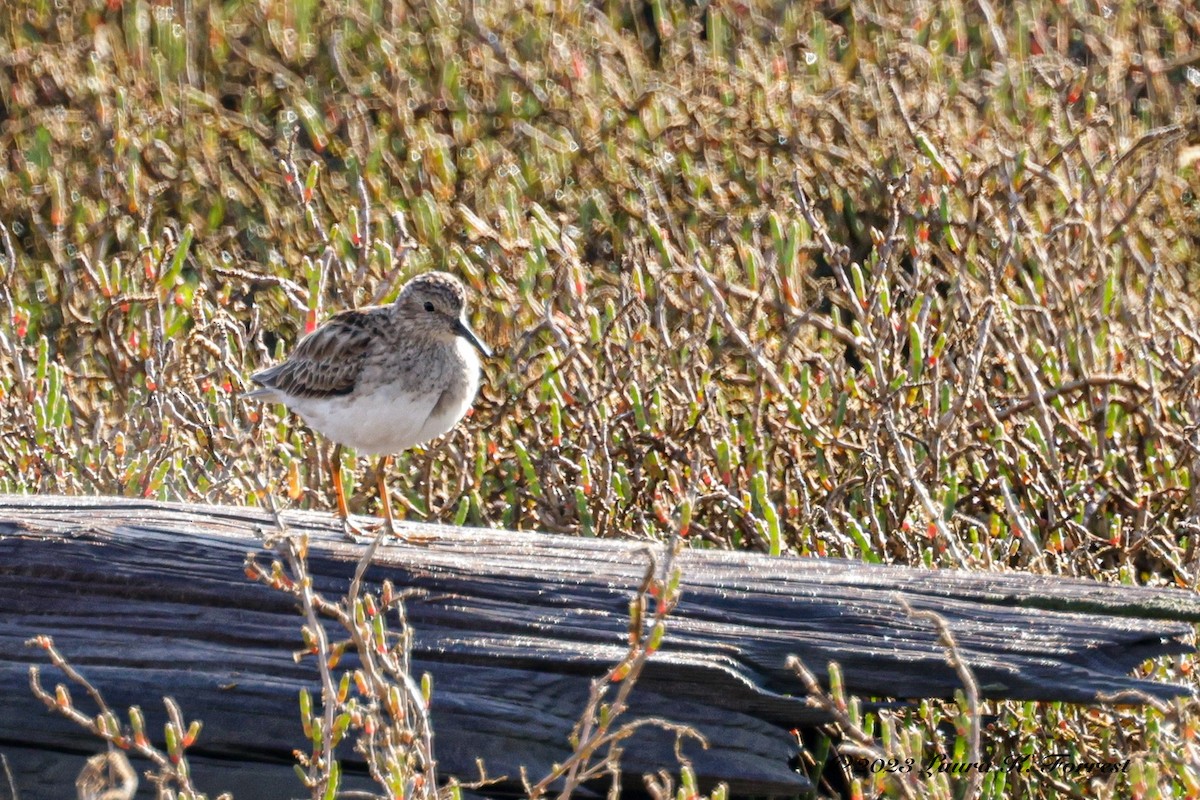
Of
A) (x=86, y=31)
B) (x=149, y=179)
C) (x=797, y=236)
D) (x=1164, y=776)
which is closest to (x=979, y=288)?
(x=797, y=236)

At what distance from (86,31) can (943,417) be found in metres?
6.92

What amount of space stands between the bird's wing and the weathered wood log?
1296 mm

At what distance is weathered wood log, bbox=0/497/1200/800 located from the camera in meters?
3.69

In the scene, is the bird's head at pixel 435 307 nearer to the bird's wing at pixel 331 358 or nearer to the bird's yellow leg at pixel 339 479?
the bird's wing at pixel 331 358

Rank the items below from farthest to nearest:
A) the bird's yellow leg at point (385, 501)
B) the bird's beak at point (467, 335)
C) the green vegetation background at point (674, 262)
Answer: the green vegetation background at point (674, 262), the bird's beak at point (467, 335), the bird's yellow leg at point (385, 501)

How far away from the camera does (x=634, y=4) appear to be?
10992 mm

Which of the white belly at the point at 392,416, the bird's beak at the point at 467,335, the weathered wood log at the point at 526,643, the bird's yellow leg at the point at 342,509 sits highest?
the bird's beak at the point at 467,335

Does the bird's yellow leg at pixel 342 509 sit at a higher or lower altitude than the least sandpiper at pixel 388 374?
lower

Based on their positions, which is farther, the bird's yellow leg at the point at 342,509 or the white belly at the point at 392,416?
the white belly at the point at 392,416

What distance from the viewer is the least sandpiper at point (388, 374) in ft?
16.6

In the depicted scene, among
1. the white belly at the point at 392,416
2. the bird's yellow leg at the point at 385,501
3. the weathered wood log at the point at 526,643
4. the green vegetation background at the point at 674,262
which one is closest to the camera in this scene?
the weathered wood log at the point at 526,643

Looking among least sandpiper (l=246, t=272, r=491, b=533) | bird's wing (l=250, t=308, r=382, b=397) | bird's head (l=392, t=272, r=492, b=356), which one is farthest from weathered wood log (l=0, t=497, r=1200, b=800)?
bird's head (l=392, t=272, r=492, b=356)

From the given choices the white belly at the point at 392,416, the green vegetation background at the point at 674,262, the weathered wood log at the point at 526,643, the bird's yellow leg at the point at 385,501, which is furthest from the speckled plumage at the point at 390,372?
the weathered wood log at the point at 526,643

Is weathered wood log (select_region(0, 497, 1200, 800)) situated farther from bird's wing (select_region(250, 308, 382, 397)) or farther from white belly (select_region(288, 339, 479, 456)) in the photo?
bird's wing (select_region(250, 308, 382, 397))
